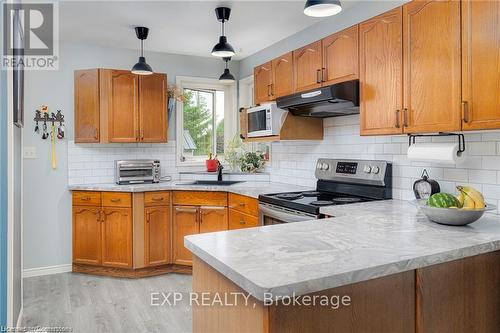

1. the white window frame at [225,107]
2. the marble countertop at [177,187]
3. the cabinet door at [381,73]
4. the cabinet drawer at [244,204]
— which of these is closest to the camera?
the cabinet door at [381,73]

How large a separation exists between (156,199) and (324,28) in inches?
92.2

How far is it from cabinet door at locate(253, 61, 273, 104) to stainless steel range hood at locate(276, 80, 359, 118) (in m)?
0.37

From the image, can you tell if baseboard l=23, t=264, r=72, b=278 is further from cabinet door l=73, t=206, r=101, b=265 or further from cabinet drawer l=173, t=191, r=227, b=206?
cabinet drawer l=173, t=191, r=227, b=206

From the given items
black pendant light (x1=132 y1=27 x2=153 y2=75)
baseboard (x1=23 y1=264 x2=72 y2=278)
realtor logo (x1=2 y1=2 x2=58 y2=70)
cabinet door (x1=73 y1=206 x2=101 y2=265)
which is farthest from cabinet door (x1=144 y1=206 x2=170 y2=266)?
realtor logo (x1=2 y1=2 x2=58 y2=70)

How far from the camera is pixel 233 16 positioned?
3227 millimetres

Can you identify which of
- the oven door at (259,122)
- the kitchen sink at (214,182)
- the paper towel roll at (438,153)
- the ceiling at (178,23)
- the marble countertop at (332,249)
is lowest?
the marble countertop at (332,249)

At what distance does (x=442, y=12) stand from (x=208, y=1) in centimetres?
170

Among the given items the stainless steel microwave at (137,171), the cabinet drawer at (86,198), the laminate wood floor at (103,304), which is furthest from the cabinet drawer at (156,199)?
the laminate wood floor at (103,304)

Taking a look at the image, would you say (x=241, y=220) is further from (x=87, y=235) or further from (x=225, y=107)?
(x=225, y=107)

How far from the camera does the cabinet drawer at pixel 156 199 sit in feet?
12.3

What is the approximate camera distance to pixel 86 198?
12.4 feet

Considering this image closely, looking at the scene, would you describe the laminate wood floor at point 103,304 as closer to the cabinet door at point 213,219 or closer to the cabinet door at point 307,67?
the cabinet door at point 213,219

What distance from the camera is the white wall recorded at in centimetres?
212

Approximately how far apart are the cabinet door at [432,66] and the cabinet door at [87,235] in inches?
122
